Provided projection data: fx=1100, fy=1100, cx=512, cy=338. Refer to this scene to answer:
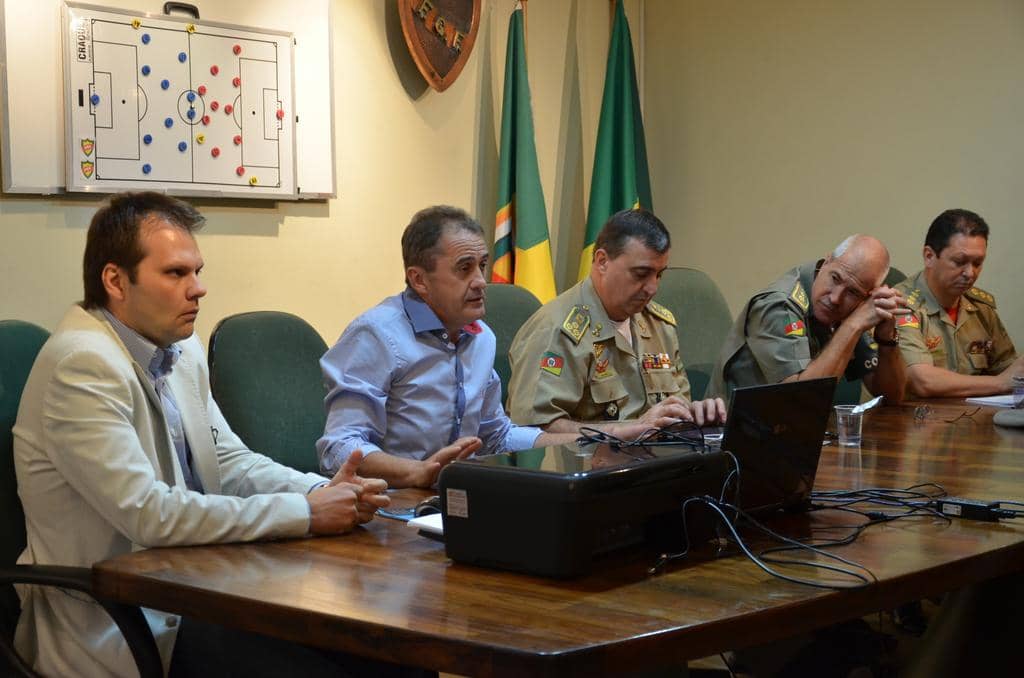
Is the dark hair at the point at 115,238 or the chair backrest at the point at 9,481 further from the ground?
the dark hair at the point at 115,238

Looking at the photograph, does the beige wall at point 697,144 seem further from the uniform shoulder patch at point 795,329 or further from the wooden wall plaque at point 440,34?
the uniform shoulder patch at point 795,329

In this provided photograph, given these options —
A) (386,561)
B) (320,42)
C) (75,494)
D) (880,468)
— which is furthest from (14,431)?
(320,42)

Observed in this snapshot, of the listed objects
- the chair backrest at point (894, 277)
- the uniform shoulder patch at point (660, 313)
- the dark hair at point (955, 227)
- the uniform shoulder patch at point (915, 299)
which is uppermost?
the dark hair at point (955, 227)

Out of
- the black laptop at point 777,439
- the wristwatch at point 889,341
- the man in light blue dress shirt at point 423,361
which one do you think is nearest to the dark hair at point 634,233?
the man in light blue dress shirt at point 423,361

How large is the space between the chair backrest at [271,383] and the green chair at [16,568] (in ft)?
2.33

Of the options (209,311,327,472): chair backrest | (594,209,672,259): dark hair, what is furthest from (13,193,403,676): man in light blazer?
(594,209,672,259): dark hair

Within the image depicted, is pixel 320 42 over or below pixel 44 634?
over

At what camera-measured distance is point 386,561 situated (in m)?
1.63

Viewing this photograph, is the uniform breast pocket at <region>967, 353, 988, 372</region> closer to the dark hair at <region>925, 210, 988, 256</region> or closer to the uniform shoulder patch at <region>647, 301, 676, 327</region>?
the dark hair at <region>925, 210, 988, 256</region>

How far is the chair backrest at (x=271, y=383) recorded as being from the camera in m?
2.89

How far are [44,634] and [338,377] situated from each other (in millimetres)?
907

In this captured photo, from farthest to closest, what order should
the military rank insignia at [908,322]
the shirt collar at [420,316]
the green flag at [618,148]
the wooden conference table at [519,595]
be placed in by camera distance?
1. the green flag at [618,148]
2. the military rank insignia at [908,322]
3. the shirt collar at [420,316]
4. the wooden conference table at [519,595]

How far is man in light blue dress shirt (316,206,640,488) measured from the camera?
8.29ft

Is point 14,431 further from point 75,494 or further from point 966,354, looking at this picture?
point 966,354
